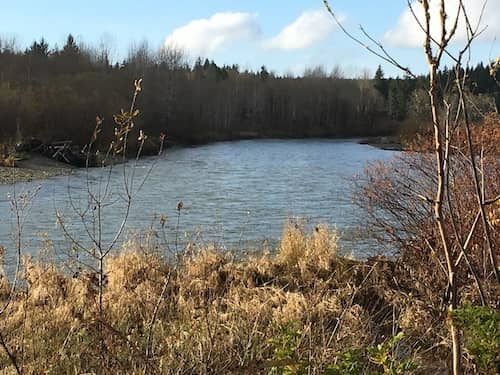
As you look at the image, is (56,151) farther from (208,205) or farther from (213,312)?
(213,312)

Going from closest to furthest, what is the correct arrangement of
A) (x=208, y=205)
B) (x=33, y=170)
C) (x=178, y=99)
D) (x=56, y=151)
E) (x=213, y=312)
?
1. (x=213, y=312)
2. (x=208, y=205)
3. (x=33, y=170)
4. (x=56, y=151)
5. (x=178, y=99)

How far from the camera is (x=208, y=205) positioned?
15336mm

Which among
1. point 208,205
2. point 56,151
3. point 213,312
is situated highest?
point 56,151

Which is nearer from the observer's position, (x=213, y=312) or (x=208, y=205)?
(x=213, y=312)

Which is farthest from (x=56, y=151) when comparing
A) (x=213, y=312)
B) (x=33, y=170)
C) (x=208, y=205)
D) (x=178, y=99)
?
(x=213, y=312)

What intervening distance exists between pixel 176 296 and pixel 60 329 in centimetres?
140

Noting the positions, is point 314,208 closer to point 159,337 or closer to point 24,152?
point 159,337

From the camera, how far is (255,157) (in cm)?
3256

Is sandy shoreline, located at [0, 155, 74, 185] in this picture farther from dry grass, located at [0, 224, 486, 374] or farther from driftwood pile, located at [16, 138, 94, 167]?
dry grass, located at [0, 224, 486, 374]

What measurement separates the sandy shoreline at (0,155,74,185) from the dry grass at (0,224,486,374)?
44.6 ft

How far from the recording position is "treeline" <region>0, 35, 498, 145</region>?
32.8 metres

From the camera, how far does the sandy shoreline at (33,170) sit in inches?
832

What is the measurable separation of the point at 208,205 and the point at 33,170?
11823mm

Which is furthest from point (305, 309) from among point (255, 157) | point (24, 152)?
point (255, 157)
